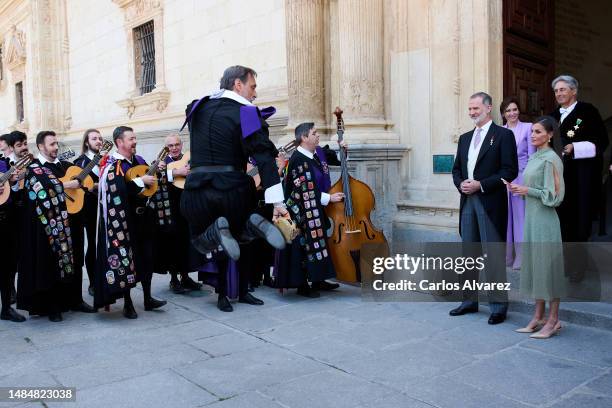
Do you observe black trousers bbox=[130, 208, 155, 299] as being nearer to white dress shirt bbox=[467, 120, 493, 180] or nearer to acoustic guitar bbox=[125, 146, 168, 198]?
acoustic guitar bbox=[125, 146, 168, 198]

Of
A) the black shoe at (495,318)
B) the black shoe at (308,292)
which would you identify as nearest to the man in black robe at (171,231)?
the black shoe at (308,292)

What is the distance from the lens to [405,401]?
339 centimetres

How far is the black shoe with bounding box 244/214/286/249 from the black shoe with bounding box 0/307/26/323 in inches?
97.4

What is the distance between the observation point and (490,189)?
4.86 m

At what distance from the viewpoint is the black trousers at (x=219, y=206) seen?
14.4 ft

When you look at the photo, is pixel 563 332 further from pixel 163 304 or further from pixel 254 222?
pixel 163 304

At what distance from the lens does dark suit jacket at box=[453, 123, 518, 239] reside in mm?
4867

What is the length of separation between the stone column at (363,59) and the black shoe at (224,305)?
107 inches

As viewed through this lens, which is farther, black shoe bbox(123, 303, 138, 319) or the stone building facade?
the stone building facade

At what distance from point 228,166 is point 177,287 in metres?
2.54

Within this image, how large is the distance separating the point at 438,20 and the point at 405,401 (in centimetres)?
467

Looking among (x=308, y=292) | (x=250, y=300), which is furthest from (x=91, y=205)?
(x=308, y=292)

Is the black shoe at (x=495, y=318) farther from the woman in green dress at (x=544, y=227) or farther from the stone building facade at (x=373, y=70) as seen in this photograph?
the stone building facade at (x=373, y=70)

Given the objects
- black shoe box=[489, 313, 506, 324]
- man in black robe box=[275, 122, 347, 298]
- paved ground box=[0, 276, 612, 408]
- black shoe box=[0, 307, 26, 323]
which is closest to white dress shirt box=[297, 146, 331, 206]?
man in black robe box=[275, 122, 347, 298]
